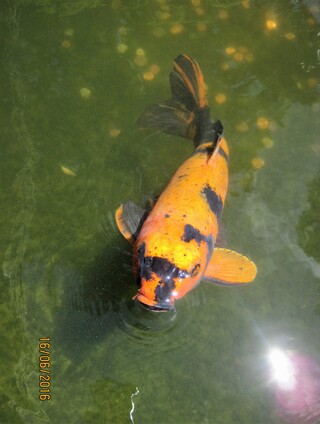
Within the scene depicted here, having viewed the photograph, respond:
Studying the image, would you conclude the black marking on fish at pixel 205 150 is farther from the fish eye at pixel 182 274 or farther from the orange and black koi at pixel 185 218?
the fish eye at pixel 182 274

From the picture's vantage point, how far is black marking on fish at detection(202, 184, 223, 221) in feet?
8.64

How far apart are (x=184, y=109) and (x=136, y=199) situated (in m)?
0.70

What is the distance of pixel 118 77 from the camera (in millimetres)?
3523

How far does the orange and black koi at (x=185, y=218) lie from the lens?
224 cm

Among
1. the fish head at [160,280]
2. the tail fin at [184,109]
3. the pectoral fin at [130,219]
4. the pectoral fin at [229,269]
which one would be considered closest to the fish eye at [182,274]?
the fish head at [160,280]

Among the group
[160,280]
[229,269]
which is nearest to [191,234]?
[160,280]

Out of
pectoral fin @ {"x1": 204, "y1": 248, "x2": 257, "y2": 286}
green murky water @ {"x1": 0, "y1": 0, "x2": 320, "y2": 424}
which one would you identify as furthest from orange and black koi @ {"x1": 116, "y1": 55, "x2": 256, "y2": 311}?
green murky water @ {"x1": 0, "y1": 0, "x2": 320, "y2": 424}

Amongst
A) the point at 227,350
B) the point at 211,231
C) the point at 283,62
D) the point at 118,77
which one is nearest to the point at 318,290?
the point at 227,350

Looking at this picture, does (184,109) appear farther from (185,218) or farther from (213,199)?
(185,218)

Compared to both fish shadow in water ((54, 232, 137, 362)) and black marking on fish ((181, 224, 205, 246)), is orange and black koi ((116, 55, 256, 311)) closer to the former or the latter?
black marking on fish ((181, 224, 205, 246))

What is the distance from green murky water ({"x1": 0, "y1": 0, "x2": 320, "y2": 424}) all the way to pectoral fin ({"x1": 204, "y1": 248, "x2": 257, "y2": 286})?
23cm

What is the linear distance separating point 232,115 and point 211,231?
1.23m

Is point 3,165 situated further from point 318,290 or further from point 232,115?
point 318,290

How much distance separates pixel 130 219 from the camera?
2711 millimetres
